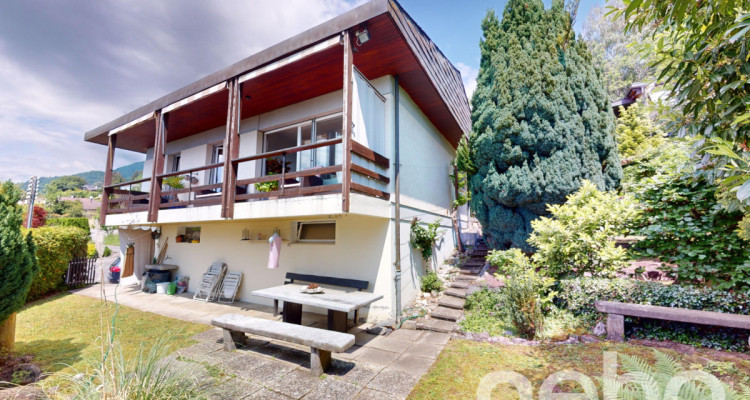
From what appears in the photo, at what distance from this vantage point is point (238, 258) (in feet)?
28.2

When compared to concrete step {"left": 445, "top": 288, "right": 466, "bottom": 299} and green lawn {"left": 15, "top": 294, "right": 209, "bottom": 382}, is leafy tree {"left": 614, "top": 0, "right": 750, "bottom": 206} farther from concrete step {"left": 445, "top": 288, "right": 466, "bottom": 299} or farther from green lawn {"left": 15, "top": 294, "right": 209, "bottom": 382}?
green lawn {"left": 15, "top": 294, "right": 209, "bottom": 382}

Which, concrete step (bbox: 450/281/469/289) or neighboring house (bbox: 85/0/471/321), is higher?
neighboring house (bbox: 85/0/471/321)

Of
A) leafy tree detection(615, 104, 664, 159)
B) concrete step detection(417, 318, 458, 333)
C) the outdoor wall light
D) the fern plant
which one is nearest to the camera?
the fern plant

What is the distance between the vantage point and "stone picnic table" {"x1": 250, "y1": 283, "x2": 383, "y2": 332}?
514 cm

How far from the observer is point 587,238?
17.3ft

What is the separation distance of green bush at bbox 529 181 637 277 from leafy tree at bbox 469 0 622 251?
1477mm

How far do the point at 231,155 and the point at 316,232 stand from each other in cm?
273

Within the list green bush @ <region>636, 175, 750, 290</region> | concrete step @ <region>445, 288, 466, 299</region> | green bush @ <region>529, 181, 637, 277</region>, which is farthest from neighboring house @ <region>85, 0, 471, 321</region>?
green bush @ <region>636, 175, 750, 290</region>

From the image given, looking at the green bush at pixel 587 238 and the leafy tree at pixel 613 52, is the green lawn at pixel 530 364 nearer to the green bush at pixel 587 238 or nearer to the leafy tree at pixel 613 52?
the green bush at pixel 587 238

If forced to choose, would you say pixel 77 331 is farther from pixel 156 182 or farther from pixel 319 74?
pixel 319 74

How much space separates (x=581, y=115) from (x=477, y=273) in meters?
5.18

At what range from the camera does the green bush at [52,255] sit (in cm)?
885

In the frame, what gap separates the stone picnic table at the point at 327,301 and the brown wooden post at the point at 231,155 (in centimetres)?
201

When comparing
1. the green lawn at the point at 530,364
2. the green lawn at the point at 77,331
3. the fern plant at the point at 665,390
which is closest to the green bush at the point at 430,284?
the green lawn at the point at 530,364
